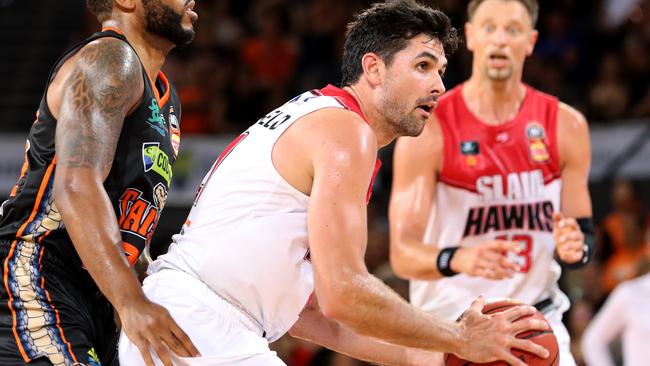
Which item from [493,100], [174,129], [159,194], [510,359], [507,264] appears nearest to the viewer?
[510,359]

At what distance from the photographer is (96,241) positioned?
3430mm

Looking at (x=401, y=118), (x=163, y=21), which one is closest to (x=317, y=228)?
(x=401, y=118)

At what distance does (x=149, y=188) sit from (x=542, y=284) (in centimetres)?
281

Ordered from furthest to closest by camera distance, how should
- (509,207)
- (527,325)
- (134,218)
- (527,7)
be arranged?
1. (527,7)
2. (509,207)
3. (134,218)
4. (527,325)

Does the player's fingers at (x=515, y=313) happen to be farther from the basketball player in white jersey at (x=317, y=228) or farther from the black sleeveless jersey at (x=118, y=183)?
the black sleeveless jersey at (x=118, y=183)

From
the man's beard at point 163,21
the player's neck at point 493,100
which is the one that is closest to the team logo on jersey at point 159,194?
the man's beard at point 163,21

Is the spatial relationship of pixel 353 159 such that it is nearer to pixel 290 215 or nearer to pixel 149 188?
pixel 290 215

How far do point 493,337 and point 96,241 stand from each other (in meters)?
1.46

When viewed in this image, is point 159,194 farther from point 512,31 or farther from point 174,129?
point 512,31

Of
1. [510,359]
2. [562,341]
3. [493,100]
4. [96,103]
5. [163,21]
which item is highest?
[163,21]

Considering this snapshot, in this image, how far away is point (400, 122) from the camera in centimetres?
396

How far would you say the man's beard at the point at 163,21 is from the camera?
13.5 feet

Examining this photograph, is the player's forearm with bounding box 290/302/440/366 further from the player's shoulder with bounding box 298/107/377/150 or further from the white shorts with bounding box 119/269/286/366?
the player's shoulder with bounding box 298/107/377/150

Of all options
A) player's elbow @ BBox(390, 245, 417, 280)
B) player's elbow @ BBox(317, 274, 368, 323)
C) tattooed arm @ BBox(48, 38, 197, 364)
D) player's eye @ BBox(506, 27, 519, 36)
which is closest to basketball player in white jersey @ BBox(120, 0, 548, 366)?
player's elbow @ BBox(317, 274, 368, 323)
